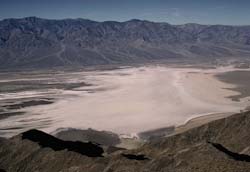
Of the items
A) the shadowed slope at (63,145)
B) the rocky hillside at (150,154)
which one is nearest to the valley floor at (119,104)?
the shadowed slope at (63,145)

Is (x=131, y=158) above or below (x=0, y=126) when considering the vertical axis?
above

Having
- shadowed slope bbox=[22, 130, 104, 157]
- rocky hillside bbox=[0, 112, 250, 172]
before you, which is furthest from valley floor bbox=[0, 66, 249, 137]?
rocky hillside bbox=[0, 112, 250, 172]

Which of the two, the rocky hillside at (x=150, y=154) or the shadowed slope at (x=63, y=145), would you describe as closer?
the rocky hillside at (x=150, y=154)

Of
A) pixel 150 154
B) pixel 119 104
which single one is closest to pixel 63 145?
pixel 150 154

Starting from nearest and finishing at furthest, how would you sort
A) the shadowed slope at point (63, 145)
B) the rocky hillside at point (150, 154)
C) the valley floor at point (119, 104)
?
the rocky hillside at point (150, 154) → the shadowed slope at point (63, 145) → the valley floor at point (119, 104)

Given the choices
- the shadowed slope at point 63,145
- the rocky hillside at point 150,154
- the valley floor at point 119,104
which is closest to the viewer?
the rocky hillside at point 150,154

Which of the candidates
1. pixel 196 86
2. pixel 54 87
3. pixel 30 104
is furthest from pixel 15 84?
pixel 196 86

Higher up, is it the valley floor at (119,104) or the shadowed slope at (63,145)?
the shadowed slope at (63,145)

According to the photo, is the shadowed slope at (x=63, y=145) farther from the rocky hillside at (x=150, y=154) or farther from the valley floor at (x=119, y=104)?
the valley floor at (x=119, y=104)

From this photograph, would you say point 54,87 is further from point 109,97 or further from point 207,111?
point 207,111
